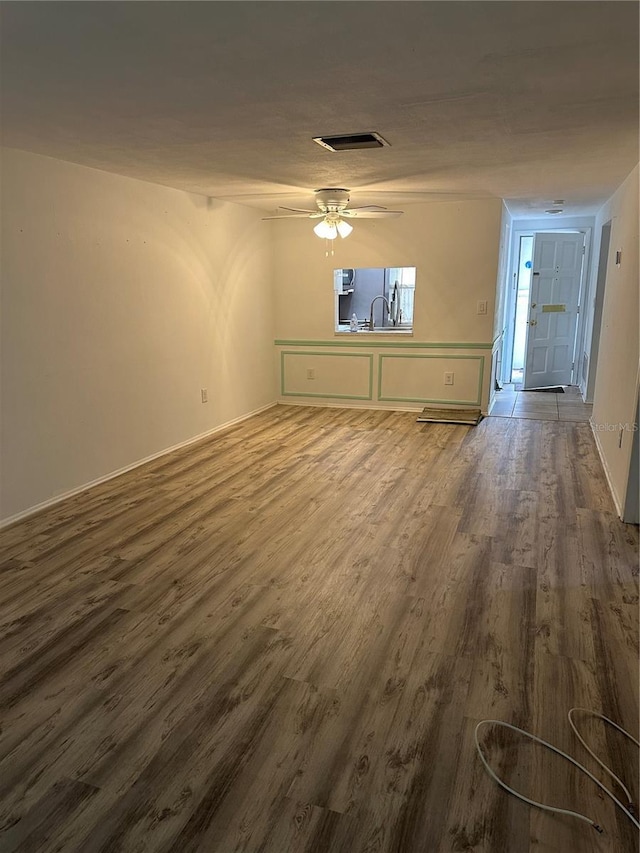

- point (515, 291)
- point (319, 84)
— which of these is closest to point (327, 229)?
point (319, 84)

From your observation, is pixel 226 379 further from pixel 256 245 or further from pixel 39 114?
pixel 39 114

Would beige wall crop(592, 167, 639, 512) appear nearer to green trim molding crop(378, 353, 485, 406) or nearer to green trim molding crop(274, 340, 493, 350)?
green trim molding crop(378, 353, 485, 406)

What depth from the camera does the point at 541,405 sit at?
7.08m

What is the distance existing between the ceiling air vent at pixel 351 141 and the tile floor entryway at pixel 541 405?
13.0 ft

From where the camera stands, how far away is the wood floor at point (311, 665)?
1.65m

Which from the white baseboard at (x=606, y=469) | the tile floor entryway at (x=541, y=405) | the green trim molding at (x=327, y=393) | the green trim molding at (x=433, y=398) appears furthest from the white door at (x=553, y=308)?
the green trim molding at (x=327, y=393)

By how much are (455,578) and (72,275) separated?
315 centimetres

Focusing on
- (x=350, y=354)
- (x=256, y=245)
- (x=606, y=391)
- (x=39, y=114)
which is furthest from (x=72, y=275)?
(x=606, y=391)

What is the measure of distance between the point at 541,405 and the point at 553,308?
1728 millimetres

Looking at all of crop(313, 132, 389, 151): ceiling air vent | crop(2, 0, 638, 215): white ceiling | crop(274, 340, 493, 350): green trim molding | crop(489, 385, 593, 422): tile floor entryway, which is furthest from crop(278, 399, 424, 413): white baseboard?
crop(313, 132, 389, 151): ceiling air vent

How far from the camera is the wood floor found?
1.65m

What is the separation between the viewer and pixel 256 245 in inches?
258

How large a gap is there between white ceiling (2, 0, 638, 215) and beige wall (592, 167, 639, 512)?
2.18ft

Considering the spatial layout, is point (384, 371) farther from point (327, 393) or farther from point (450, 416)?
point (450, 416)
